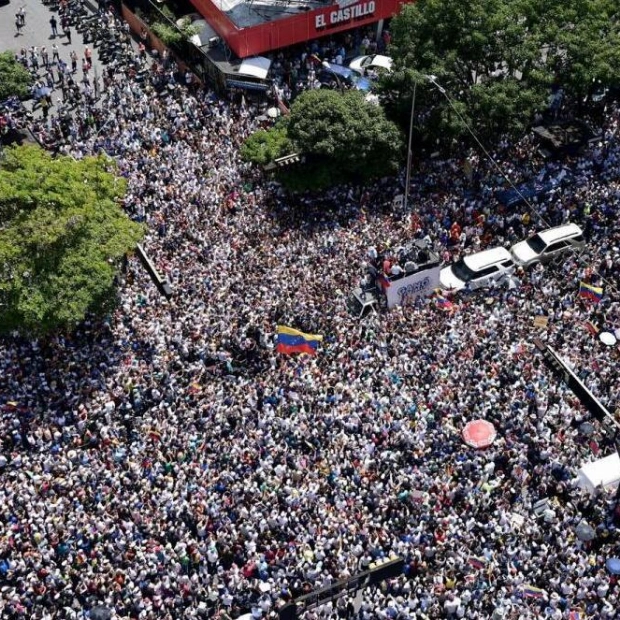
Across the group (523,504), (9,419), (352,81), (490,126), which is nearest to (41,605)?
(9,419)

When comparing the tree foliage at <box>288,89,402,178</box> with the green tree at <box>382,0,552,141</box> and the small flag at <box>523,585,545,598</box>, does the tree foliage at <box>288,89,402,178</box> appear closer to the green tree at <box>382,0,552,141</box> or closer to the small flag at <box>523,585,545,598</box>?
the green tree at <box>382,0,552,141</box>

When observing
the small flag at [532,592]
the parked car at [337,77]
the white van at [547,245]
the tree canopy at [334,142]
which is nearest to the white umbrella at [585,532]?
the small flag at [532,592]

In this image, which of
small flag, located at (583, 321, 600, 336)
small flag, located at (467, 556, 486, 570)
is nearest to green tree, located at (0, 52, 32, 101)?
small flag, located at (583, 321, 600, 336)

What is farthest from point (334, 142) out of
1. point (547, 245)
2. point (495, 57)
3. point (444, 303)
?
point (547, 245)

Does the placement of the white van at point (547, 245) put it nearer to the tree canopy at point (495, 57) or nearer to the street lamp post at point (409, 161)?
the street lamp post at point (409, 161)

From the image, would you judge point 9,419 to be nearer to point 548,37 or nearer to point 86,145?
point 86,145

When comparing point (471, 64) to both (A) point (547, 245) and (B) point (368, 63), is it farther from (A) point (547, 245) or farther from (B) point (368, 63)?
(A) point (547, 245)
